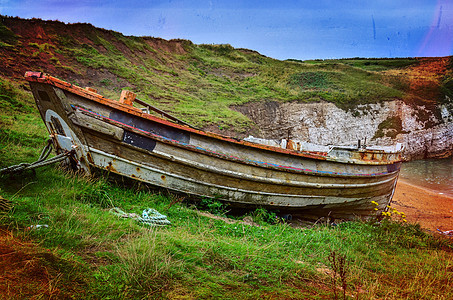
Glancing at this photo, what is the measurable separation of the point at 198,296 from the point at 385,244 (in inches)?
145

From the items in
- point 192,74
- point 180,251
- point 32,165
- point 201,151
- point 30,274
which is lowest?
point 180,251

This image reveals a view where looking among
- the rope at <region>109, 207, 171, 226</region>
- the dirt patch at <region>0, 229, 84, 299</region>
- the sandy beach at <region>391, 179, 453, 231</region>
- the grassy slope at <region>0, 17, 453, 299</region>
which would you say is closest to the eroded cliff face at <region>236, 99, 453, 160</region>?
the sandy beach at <region>391, 179, 453, 231</region>

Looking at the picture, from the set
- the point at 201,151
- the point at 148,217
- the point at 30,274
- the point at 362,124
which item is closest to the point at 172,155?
the point at 201,151

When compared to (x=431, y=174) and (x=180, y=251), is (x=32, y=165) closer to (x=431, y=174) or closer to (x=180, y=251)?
(x=180, y=251)

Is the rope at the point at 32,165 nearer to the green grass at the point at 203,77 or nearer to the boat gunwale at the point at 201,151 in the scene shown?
the boat gunwale at the point at 201,151

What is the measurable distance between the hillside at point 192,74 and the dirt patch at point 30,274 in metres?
11.2

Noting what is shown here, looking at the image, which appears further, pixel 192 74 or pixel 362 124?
pixel 192 74

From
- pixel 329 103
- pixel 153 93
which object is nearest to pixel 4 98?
pixel 153 93

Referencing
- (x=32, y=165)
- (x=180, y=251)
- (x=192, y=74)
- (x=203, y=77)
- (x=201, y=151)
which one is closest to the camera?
(x=180, y=251)

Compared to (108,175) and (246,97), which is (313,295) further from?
(246,97)

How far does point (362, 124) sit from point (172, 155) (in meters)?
27.8

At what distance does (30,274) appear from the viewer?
1979mm

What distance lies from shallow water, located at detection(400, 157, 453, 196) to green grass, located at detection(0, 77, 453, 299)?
16.7 metres

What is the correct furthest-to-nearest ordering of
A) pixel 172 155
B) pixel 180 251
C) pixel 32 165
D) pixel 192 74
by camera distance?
pixel 192 74 → pixel 172 155 → pixel 32 165 → pixel 180 251
